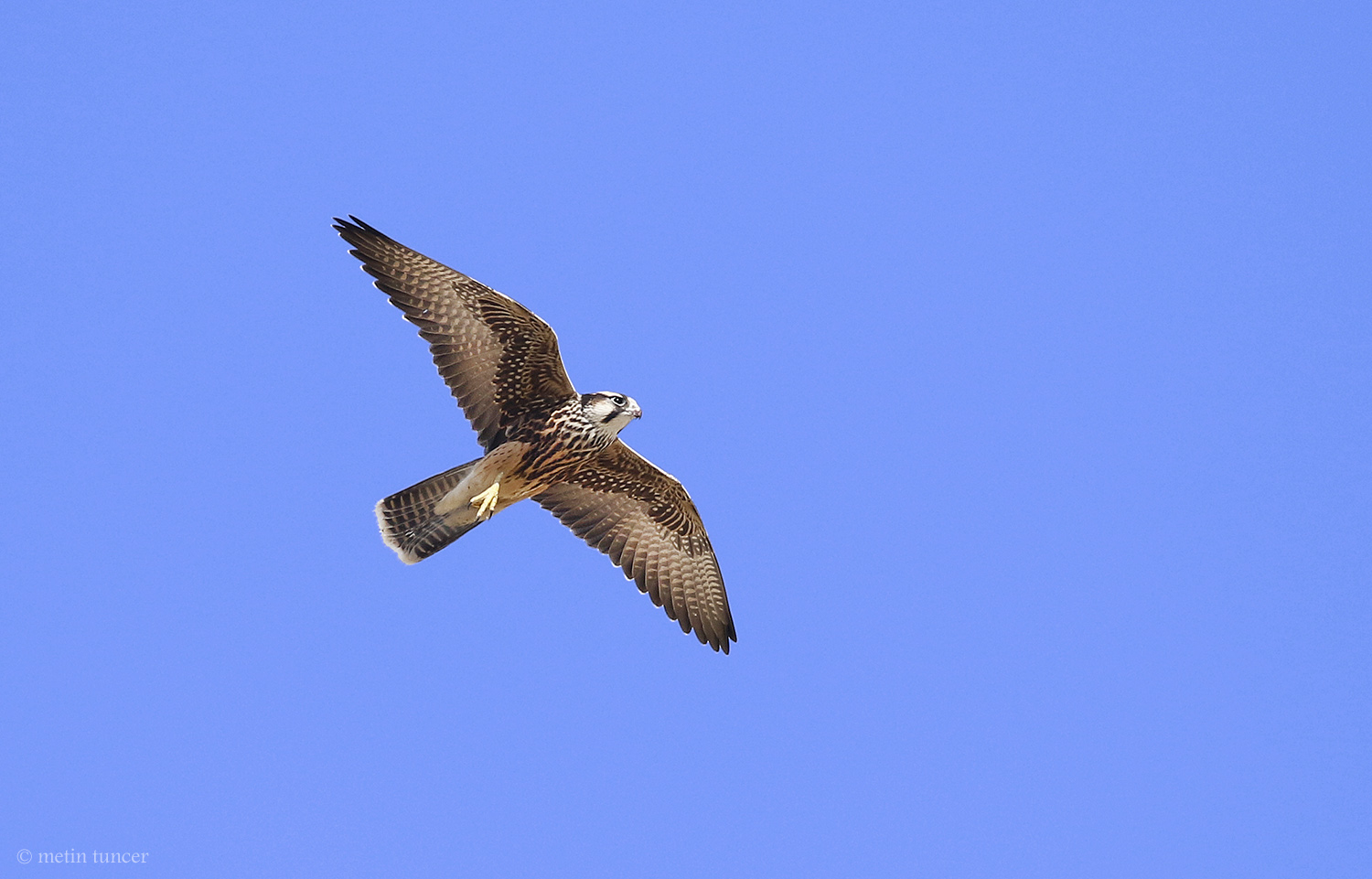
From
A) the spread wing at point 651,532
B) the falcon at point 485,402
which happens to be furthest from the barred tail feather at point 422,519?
the spread wing at point 651,532

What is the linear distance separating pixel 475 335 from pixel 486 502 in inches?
52.2

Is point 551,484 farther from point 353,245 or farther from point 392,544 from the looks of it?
point 353,245

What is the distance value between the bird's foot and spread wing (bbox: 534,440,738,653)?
3.09 feet

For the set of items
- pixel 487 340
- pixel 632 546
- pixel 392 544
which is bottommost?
pixel 392 544

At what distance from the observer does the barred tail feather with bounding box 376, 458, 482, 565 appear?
35.2 ft

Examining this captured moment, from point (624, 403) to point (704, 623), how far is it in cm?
263

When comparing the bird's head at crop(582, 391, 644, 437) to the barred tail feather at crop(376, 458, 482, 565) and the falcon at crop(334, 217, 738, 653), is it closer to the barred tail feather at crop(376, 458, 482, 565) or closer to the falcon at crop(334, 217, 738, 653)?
the falcon at crop(334, 217, 738, 653)

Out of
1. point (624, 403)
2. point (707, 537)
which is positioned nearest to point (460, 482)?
point (624, 403)

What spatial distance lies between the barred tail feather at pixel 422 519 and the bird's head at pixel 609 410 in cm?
98

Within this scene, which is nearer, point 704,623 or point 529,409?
point 529,409

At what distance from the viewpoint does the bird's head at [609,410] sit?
35.2 feet

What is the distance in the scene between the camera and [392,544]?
35.5 feet

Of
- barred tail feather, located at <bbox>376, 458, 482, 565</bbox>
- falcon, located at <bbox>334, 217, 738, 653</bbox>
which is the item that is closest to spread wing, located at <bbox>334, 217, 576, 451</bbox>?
falcon, located at <bbox>334, 217, 738, 653</bbox>

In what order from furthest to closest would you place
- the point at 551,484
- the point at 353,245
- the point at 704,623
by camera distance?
1. the point at 704,623
2. the point at 551,484
3. the point at 353,245
